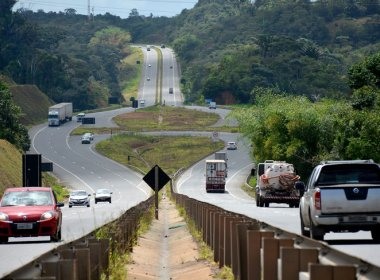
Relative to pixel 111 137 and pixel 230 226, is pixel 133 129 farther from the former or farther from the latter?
pixel 230 226

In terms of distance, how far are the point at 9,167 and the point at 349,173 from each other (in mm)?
72125

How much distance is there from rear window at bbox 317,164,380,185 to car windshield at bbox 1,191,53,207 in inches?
355

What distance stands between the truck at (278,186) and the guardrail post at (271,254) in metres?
45.9

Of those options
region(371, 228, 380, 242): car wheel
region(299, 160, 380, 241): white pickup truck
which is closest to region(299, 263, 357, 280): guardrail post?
region(299, 160, 380, 241): white pickup truck

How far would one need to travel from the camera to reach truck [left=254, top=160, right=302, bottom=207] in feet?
200

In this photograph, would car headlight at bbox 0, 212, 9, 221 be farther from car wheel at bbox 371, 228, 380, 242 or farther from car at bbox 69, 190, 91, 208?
car at bbox 69, 190, 91, 208

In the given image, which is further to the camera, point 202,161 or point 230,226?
point 202,161

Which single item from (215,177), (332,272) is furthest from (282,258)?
(215,177)

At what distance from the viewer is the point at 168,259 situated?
3183 centimetres

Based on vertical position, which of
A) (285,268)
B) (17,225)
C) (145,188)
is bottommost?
(145,188)

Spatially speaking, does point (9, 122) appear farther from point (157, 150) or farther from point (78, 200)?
point (78, 200)

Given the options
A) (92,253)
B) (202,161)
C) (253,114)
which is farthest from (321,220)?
(202,161)

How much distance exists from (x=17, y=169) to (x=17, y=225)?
227 ft

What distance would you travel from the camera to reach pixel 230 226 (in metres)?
21.1
